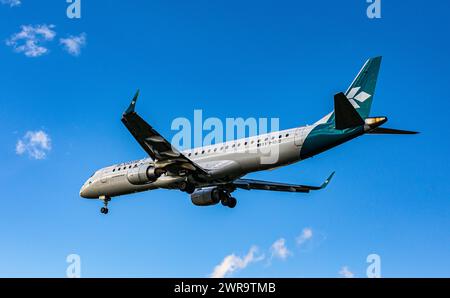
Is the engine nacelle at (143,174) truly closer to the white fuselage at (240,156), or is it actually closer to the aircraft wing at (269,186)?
the white fuselage at (240,156)

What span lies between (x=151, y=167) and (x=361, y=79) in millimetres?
15196

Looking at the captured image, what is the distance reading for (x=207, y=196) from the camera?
161 ft

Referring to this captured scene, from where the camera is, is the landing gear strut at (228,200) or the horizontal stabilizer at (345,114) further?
the landing gear strut at (228,200)

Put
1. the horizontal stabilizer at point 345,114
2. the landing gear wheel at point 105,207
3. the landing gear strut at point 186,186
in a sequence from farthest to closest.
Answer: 1. the landing gear wheel at point 105,207
2. the landing gear strut at point 186,186
3. the horizontal stabilizer at point 345,114

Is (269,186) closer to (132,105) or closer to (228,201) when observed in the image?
(228,201)

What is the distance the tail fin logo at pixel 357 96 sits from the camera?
4122 cm

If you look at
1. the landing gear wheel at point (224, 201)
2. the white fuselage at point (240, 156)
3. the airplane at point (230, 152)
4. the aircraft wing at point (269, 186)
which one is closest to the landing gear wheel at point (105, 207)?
the airplane at point (230, 152)

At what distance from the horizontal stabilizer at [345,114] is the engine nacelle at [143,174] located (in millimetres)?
12905

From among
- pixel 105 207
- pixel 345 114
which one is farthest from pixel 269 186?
pixel 345 114

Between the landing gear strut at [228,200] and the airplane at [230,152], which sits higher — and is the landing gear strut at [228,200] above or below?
below
